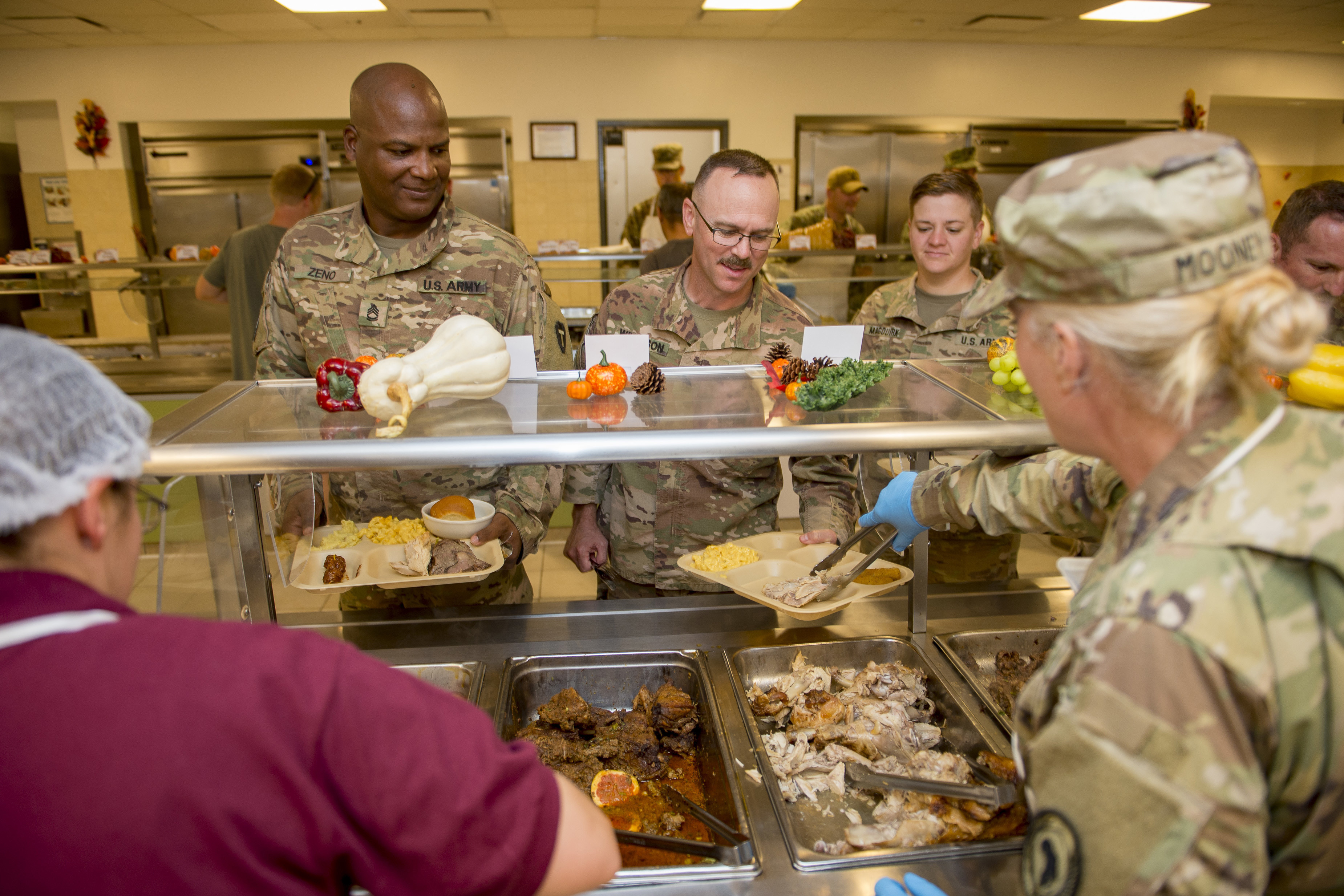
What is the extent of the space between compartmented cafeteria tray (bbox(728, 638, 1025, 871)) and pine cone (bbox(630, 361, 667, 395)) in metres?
0.64

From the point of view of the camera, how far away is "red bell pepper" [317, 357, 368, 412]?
1.68m

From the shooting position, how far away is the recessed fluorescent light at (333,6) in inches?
249

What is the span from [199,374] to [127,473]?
15.5ft

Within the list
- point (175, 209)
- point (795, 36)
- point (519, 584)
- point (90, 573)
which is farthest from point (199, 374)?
point (795, 36)

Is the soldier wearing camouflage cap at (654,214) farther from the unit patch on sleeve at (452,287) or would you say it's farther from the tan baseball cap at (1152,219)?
the tan baseball cap at (1152,219)

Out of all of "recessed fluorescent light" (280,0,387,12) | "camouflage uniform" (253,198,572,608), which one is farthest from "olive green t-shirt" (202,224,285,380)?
"recessed fluorescent light" (280,0,387,12)

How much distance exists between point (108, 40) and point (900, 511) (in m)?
8.90

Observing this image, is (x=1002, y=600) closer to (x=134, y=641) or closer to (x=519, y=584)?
(x=519, y=584)

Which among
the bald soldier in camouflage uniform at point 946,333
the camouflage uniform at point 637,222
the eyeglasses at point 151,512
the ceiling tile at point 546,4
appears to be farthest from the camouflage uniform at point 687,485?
the ceiling tile at point 546,4

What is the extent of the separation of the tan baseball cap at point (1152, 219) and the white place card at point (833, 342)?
1.11m

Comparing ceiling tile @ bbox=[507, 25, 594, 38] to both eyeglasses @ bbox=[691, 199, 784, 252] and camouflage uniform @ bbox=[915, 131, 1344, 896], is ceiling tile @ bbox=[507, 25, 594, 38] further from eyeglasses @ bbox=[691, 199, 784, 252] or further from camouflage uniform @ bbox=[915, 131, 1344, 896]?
camouflage uniform @ bbox=[915, 131, 1344, 896]

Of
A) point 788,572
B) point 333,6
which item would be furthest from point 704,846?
point 333,6

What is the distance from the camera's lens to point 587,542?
2.57m

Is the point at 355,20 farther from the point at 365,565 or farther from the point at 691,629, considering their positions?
the point at 691,629
